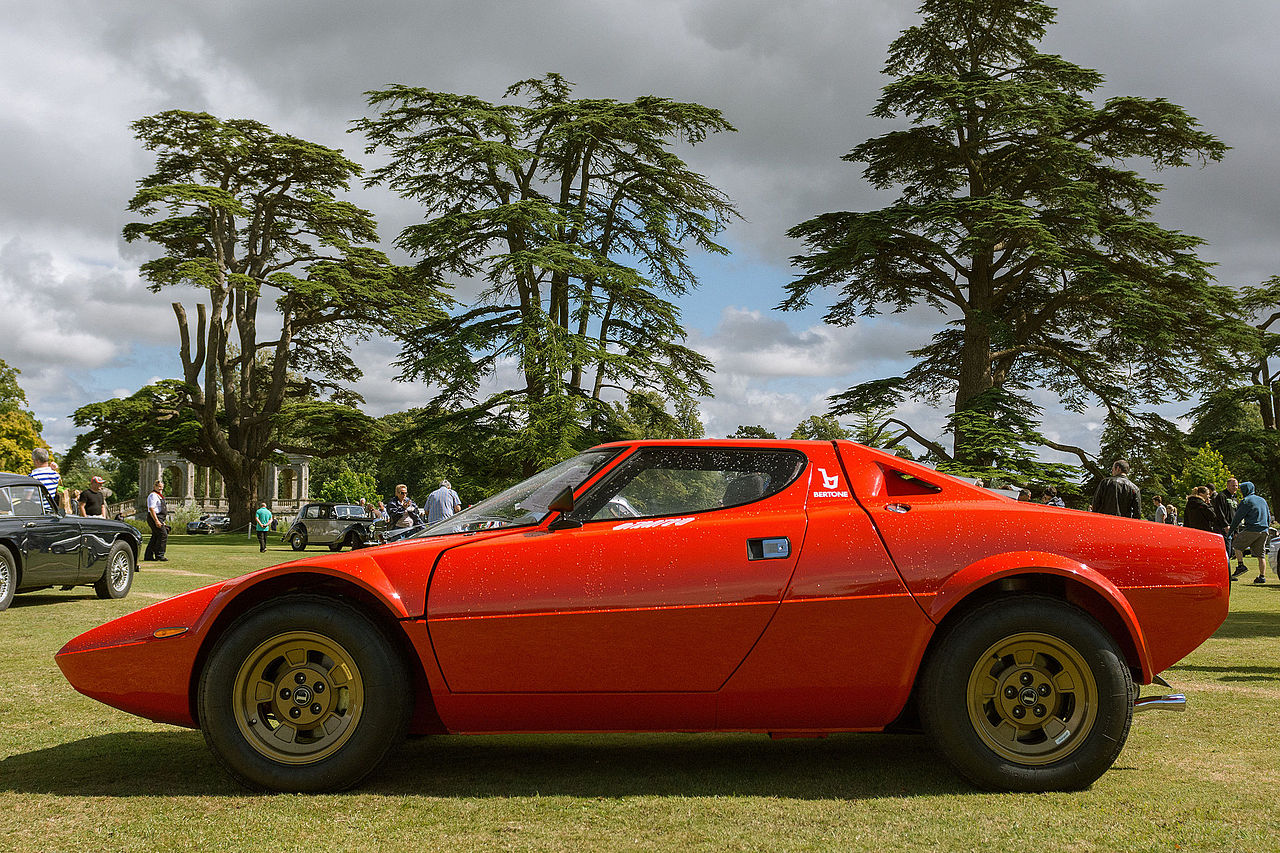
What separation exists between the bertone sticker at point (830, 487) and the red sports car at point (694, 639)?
0.29ft

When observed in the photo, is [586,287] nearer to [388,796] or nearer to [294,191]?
[294,191]

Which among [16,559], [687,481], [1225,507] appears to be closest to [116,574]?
[16,559]

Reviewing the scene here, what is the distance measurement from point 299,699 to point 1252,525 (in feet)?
61.1

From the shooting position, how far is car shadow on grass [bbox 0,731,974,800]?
423 centimetres

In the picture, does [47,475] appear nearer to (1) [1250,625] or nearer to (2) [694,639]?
(2) [694,639]

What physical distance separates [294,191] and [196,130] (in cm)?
446

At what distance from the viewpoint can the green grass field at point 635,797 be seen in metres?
3.57

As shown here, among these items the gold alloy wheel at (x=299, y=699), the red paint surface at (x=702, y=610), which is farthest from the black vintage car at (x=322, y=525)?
the red paint surface at (x=702, y=610)

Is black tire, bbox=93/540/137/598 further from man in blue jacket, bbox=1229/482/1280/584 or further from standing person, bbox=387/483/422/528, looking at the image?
man in blue jacket, bbox=1229/482/1280/584

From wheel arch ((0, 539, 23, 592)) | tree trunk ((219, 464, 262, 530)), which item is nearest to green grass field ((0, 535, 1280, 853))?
wheel arch ((0, 539, 23, 592))

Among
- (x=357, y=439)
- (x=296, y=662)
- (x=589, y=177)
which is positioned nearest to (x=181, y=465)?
(x=357, y=439)

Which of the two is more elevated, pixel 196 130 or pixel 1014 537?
pixel 196 130

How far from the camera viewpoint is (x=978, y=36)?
112ft

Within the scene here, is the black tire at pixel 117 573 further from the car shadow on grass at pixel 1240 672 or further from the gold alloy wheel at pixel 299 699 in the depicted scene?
the car shadow on grass at pixel 1240 672
